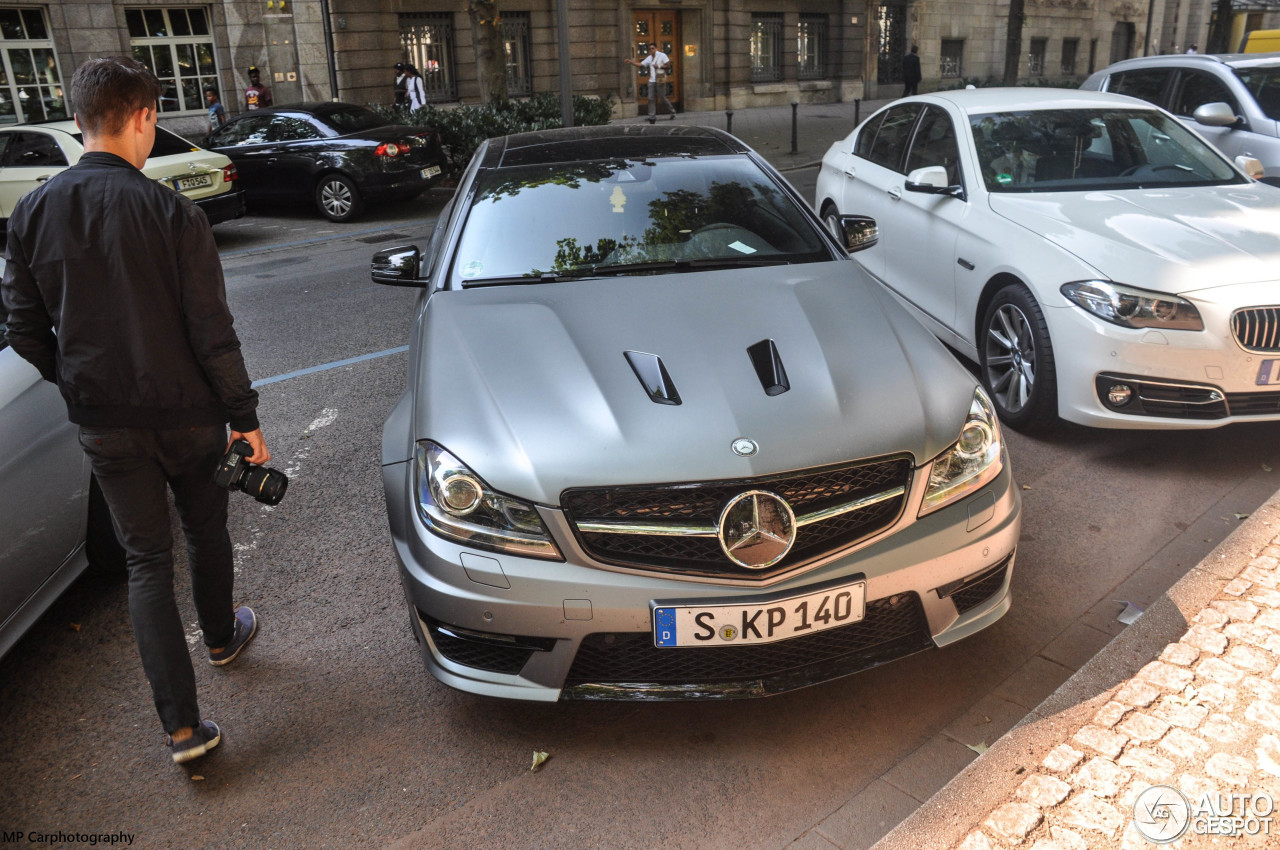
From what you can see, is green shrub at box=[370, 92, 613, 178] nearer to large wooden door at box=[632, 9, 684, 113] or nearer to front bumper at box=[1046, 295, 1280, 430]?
large wooden door at box=[632, 9, 684, 113]

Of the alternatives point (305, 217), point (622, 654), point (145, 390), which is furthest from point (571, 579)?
point (305, 217)

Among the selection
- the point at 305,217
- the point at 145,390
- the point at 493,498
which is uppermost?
the point at 145,390

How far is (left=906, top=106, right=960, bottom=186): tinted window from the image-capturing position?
572 centimetres

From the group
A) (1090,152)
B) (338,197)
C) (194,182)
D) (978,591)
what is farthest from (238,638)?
(338,197)

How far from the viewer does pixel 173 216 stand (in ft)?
8.42

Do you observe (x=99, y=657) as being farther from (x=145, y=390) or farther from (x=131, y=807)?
(x=145, y=390)

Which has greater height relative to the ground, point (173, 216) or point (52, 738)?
point (173, 216)

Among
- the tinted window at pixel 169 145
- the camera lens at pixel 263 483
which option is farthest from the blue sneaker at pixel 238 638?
the tinted window at pixel 169 145

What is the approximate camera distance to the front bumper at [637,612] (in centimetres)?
257

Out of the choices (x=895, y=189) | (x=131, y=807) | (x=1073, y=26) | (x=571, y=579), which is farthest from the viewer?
(x=1073, y=26)

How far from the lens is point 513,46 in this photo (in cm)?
2419

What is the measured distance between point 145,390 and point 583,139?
101 inches

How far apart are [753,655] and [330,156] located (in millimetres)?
11645

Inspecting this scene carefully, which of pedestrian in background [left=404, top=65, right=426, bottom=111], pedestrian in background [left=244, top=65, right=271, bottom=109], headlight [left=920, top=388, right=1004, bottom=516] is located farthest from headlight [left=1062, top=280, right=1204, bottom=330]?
pedestrian in background [left=244, top=65, right=271, bottom=109]
